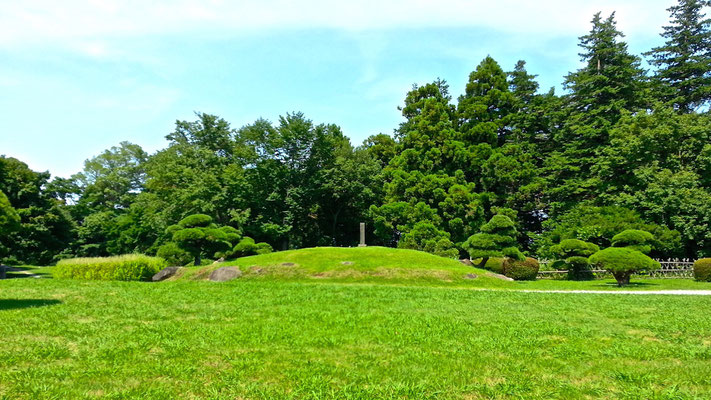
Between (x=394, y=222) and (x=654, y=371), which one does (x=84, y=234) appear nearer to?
(x=394, y=222)

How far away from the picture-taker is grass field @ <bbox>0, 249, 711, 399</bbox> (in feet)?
13.8

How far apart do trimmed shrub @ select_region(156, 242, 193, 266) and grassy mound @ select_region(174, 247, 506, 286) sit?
909cm

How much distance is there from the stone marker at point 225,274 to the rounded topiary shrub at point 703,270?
73.8 ft

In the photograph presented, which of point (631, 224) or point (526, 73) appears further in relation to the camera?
point (526, 73)

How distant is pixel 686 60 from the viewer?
3209 cm

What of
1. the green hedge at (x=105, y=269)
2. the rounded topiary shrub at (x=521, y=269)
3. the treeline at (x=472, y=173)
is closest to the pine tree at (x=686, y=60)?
the treeline at (x=472, y=173)

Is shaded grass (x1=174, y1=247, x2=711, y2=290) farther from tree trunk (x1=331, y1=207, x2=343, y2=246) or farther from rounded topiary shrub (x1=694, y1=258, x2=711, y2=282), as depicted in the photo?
tree trunk (x1=331, y1=207, x2=343, y2=246)

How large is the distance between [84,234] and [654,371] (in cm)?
4899

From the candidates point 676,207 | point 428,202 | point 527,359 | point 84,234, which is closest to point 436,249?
point 428,202

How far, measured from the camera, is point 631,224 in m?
24.0

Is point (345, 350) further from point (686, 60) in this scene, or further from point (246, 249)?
point (686, 60)

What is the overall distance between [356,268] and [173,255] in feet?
55.6

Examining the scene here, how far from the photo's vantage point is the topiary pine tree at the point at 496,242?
76.5 feet

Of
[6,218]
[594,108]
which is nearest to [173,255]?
[6,218]
